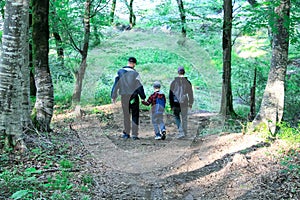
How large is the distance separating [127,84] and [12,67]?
148 inches

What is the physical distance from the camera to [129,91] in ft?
30.7

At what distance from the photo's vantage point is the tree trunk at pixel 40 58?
822 centimetres

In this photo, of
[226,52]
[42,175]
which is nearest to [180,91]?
[226,52]

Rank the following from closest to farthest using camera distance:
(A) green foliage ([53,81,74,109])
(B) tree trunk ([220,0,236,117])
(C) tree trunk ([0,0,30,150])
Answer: (C) tree trunk ([0,0,30,150]) < (B) tree trunk ([220,0,236,117]) < (A) green foliage ([53,81,74,109])

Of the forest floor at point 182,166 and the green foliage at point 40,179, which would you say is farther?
the forest floor at point 182,166

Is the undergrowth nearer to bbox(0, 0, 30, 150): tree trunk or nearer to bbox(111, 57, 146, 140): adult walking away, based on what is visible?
bbox(0, 0, 30, 150): tree trunk

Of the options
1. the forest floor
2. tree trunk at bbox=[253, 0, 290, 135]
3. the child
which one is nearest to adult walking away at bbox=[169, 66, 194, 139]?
the child

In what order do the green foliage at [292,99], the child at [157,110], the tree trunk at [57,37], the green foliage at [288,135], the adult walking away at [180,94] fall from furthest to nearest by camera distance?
the green foliage at [292,99] → the tree trunk at [57,37] → the adult walking away at [180,94] → the child at [157,110] → the green foliage at [288,135]

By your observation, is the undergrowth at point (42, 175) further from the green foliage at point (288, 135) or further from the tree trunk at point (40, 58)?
the green foliage at point (288, 135)

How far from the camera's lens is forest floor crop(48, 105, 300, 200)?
543cm

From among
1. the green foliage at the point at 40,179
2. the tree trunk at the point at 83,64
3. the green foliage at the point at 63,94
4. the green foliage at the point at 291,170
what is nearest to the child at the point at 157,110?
the green foliage at the point at 40,179

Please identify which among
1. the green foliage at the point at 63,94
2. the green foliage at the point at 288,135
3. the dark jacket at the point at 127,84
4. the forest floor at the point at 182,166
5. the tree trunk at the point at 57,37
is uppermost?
the tree trunk at the point at 57,37

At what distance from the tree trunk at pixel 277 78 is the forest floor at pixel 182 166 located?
0.68 metres

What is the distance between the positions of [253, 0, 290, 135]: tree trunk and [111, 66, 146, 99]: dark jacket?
128 inches
